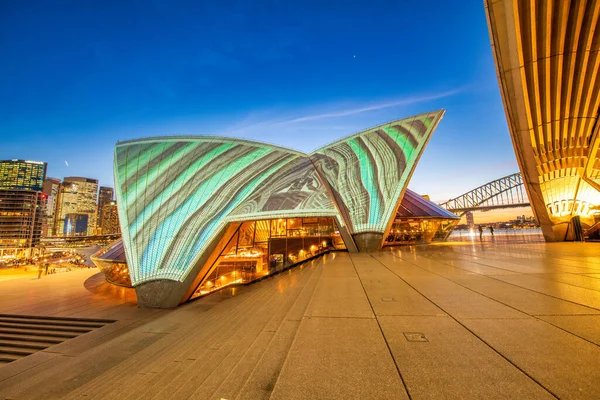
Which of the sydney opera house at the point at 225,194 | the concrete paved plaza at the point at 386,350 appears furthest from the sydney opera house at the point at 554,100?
the concrete paved plaza at the point at 386,350

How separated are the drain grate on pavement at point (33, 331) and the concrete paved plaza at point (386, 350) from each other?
172 centimetres

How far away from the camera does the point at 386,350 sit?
333 centimetres

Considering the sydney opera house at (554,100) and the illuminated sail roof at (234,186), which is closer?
the sydney opera house at (554,100)


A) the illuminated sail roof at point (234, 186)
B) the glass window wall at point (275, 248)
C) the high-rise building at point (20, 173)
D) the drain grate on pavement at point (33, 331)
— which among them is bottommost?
the drain grate on pavement at point (33, 331)

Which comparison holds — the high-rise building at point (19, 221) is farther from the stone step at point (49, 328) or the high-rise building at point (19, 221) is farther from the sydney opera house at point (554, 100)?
the sydney opera house at point (554, 100)

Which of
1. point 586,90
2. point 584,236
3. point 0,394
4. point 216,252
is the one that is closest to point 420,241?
point 584,236

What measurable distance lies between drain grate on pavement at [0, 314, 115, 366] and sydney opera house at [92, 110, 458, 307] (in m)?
2.66

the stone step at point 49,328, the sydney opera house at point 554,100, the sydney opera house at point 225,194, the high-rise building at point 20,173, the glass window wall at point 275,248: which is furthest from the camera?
the high-rise building at point 20,173

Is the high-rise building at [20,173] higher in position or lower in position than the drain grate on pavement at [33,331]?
higher

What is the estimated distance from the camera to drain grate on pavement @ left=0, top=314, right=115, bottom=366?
407 inches

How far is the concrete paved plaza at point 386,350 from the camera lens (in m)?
2.57

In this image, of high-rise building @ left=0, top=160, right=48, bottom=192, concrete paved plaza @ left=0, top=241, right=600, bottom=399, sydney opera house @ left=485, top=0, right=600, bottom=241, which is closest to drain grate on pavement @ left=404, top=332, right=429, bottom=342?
concrete paved plaza @ left=0, top=241, right=600, bottom=399

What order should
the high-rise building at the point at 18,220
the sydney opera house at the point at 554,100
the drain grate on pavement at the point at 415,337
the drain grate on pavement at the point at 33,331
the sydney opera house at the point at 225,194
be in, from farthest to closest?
the high-rise building at the point at 18,220 → the sydney opera house at the point at 225,194 → the drain grate on pavement at the point at 33,331 → the sydney opera house at the point at 554,100 → the drain grate on pavement at the point at 415,337

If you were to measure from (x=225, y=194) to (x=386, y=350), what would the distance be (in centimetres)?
1523
